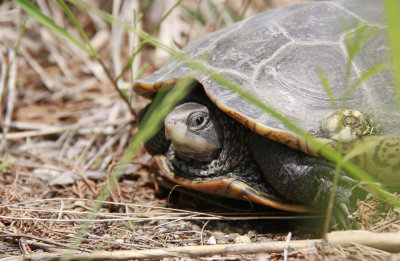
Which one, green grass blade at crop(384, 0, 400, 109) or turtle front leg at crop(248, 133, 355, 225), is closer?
green grass blade at crop(384, 0, 400, 109)

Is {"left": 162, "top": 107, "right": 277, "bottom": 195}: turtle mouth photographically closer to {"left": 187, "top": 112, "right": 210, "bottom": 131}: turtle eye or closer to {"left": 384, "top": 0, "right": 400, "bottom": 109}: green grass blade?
{"left": 187, "top": 112, "right": 210, "bottom": 131}: turtle eye

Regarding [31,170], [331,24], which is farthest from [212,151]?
[31,170]

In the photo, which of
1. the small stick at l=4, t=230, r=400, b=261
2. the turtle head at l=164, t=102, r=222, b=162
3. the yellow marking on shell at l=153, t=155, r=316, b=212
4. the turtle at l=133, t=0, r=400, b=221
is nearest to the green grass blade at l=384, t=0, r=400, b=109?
the turtle at l=133, t=0, r=400, b=221

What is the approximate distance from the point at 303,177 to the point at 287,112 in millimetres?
302

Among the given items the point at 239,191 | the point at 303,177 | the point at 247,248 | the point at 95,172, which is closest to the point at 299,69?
the point at 303,177

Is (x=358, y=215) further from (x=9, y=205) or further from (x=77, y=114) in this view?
(x=77, y=114)

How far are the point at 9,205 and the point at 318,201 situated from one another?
4.82 feet

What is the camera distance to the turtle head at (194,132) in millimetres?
1841

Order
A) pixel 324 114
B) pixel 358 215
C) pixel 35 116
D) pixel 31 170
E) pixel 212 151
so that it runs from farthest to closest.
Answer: pixel 35 116
pixel 31 170
pixel 212 151
pixel 324 114
pixel 358 215

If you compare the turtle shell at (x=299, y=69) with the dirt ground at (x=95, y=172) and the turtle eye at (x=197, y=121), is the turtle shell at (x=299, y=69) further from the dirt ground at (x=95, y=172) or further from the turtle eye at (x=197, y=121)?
the dirt ground at (x=95, y=172)

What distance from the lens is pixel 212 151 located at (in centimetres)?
192

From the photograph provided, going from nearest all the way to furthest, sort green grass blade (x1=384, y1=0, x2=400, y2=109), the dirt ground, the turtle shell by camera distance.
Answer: green grass blade (x1=384, y1=0, x2=400, y2=109) < the dirt ground < the turtle shell

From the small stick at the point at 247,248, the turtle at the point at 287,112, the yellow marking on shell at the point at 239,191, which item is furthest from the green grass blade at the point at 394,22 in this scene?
the yellow marking on shell at the point at 239,191

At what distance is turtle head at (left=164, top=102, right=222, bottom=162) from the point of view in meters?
1.84
